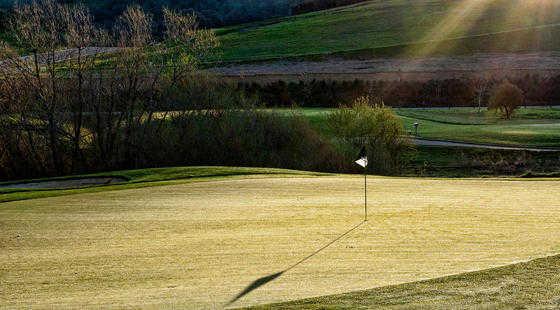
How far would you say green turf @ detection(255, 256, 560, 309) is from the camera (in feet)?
37.0

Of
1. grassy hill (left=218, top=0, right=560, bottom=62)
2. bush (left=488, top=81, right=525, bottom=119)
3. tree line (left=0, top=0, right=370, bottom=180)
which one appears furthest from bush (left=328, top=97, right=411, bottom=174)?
grassy hill (left=218, top=0, right=560, bottom=62)

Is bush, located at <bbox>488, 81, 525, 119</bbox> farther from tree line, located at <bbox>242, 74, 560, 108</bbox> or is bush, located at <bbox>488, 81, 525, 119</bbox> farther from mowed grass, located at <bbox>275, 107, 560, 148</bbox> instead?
tree line, located at <bbox>242, 74, 560, 108</bbox>

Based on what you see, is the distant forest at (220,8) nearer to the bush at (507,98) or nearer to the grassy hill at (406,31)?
the grassy hill at (406,31)

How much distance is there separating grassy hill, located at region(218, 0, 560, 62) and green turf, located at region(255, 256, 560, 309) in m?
87.1

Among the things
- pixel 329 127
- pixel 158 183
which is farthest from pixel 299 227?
pixel 329 127

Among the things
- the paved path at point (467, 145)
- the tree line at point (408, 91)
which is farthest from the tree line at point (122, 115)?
the tree line at point (408, 91)

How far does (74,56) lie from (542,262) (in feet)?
145

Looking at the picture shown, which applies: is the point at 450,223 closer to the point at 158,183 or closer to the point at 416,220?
the point at 416,220

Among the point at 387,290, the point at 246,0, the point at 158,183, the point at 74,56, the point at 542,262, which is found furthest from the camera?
the point at 246,0

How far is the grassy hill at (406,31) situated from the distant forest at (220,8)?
35.1ft

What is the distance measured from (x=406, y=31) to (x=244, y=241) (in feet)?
324

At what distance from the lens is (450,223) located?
58.7 ft

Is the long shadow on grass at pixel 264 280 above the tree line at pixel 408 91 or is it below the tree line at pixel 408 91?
below

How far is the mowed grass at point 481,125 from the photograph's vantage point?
52.7m
